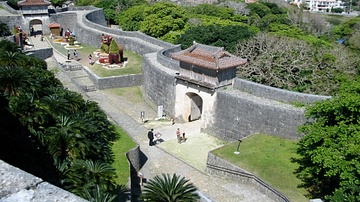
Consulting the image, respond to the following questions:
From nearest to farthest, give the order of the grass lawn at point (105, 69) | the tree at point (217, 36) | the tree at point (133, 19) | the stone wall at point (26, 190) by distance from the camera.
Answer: the stone wall at point (26, 190), the grass lawn at point (105, 69), the tree at point (217, 36), the tree at point (133, 19)

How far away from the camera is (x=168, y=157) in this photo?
63.6 ft

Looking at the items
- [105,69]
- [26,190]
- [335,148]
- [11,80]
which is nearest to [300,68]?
[105,69]

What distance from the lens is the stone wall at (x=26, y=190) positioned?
4.57 meters

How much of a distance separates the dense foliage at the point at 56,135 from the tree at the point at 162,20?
67.3 ft

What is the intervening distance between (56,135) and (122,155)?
370cm

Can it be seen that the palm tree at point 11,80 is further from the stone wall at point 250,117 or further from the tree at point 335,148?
the tree at point 335,148

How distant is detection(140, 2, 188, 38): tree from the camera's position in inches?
1508

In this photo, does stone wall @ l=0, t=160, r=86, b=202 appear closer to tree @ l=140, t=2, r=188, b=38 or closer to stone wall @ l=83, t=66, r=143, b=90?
stone wall @ l=83, t=66, r=143, b=90

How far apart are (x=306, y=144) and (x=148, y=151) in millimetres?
8114

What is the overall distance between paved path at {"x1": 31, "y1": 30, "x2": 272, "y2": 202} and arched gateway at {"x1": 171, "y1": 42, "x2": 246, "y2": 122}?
4.54 feet

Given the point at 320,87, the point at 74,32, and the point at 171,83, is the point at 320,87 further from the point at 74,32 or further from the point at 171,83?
the point at 74,32

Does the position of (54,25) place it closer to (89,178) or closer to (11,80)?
(11,80)

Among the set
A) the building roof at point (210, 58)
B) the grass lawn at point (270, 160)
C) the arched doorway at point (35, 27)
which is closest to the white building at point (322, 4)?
the arched doorway at point (35, 27)

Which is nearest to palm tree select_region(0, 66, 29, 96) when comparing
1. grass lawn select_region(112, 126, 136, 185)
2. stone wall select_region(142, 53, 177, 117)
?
grass lawn select_region(112, 126, 136, 185)
